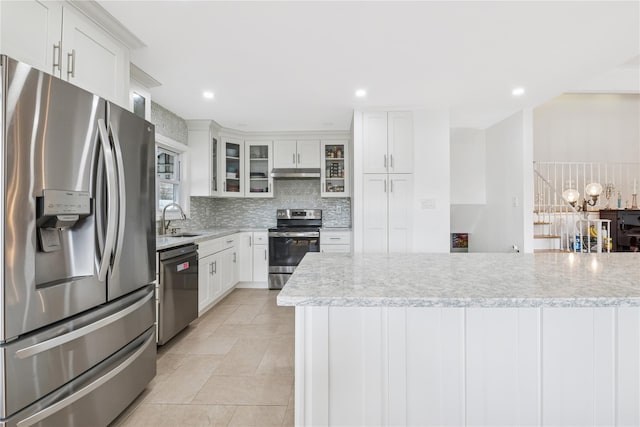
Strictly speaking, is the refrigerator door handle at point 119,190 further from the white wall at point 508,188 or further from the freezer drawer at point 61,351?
the white wall at point 508,188

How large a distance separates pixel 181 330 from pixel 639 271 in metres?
3.27

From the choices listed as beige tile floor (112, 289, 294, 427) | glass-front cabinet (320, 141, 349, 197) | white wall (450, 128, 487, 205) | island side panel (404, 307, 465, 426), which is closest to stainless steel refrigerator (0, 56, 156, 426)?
beige tile floor (112, 289, 294, 427)

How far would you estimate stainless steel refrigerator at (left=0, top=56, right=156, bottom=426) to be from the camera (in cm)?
120

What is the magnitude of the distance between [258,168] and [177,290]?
105 inches

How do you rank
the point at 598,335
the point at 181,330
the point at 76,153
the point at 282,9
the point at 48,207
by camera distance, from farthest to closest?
the point at 181,330 < the point at 282,9 < the point at 76,153 < the point at 48,207 < the point at 598,335

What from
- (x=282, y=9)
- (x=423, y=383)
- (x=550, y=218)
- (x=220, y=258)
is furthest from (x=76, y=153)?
(x=550, y=218)

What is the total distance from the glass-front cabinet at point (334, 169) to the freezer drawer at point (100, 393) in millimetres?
3376

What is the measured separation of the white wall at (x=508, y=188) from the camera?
4180 millimetres

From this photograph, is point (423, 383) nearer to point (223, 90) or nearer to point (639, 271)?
point (639, 271)

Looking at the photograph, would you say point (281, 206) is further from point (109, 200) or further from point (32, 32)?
point (32, 32)

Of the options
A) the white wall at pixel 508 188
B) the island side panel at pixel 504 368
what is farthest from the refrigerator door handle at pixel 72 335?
the white wall at pixel 508 188

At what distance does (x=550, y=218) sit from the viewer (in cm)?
541

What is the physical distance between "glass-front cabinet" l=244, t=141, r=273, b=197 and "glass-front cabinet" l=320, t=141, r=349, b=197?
2.72ft

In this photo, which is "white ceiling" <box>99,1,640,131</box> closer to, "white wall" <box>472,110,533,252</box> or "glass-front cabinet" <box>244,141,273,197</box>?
"white wall" <box>472,110,533,252</box>
